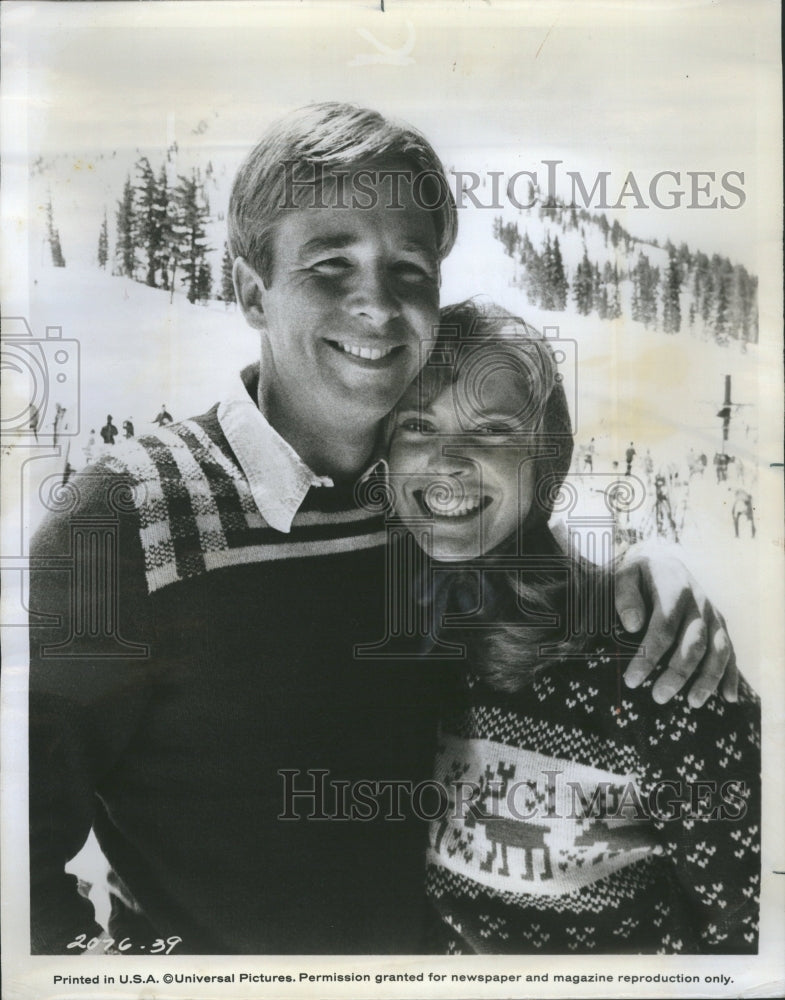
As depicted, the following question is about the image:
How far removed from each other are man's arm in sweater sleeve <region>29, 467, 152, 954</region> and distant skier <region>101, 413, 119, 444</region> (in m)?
0.04

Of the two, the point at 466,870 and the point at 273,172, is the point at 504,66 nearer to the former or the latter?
the point at 273,172

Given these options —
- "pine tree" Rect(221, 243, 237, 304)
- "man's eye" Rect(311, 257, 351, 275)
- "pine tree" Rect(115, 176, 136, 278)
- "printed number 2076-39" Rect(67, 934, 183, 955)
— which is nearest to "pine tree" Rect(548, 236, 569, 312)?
"man's eye" Rect(311, 257, 351, 275)

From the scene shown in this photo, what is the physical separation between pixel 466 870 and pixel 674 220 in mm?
791

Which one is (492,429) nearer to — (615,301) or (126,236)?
(615,301)

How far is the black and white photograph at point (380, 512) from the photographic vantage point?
875 mm

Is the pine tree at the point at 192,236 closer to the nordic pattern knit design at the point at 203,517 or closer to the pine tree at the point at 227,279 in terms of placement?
the pine tree at the point at 227,279

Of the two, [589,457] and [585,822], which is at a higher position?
[589,457]

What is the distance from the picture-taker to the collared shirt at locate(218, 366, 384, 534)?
88cm

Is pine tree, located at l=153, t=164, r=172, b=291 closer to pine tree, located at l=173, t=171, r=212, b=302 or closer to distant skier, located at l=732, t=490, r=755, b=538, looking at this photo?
pine tree, located at l=173, t=171, r=212, b=302

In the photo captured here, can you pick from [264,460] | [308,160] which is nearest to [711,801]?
[264,460]

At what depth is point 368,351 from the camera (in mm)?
875

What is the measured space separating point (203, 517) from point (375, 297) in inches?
12.5

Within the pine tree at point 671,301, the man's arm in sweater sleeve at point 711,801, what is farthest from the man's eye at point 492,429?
the man's arm in sweater sleeve at point 711,801

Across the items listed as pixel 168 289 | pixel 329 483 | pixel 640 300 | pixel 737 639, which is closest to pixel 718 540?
pixel 737 639
